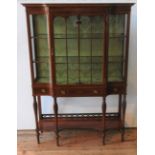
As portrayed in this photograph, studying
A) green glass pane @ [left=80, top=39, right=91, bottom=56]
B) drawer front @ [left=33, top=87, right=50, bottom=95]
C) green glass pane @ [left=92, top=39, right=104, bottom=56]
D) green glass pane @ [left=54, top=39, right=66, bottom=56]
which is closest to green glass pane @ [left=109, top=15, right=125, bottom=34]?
green glass pane @ [left=92, top=39, right=104, bottom=56]

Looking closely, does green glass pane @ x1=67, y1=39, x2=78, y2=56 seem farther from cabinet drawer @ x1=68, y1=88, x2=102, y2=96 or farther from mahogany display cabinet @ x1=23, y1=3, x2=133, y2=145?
cabinet drawer @ x1=68, y1=88, x2=102, y2=96

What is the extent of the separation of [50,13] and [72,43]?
363 mm

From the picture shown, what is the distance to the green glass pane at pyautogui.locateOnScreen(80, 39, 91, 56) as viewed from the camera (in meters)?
2.30

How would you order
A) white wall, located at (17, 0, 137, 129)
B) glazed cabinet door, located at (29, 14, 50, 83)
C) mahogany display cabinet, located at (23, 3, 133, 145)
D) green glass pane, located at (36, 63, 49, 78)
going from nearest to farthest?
mahogany display cabinet, located at (23, 3, 133, 145) → glazed cabinet door, located at (29, 14, 50, 83) → green glass pane, located at (36, 63, 49, 78) → white wall, located at (17, 0, 137, 129)

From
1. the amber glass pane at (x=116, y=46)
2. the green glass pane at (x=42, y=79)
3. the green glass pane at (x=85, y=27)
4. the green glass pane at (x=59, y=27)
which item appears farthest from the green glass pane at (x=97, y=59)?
the green glass pane at (x=42, y=79)

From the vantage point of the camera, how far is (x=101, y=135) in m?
2.64

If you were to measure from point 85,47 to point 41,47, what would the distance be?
0.45m

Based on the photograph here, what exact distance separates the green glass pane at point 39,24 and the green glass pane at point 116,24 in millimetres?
649

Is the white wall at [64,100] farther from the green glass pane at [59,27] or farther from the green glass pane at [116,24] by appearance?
the green glass pane at [59,27]

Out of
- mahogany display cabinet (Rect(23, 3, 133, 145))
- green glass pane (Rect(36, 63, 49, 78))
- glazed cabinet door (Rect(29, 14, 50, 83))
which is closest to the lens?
mahogany display cabinet (Rect(23, 3, 133, 145))

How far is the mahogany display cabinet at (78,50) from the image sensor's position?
2195 mm

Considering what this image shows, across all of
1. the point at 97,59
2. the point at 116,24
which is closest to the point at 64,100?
the point at 97,59

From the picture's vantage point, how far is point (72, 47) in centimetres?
232
